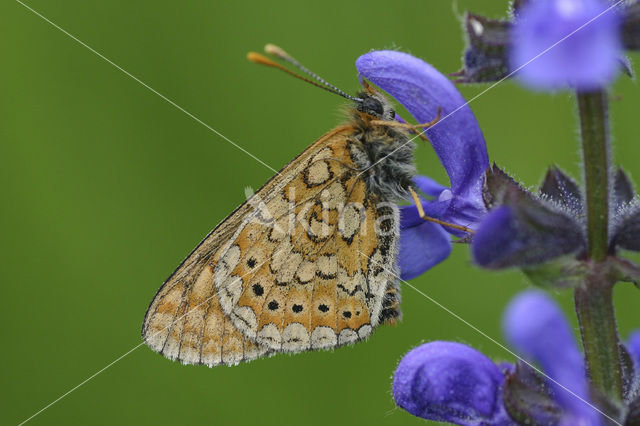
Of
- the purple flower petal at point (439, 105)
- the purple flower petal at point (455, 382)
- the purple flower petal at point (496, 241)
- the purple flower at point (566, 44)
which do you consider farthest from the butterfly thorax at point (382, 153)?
the purple flower at point (566, 44)

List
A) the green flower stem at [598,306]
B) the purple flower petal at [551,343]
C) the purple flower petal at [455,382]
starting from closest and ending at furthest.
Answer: the purple flower petal at [551,343] → the green flower stem at [598,306] → the purple flower petal at [455,382]

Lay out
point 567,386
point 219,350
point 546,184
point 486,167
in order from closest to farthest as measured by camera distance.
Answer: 1. point 567,386
2. point 546,184
3. point 486,167
4. point 219,350

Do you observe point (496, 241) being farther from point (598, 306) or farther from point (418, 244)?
point (418, 244)

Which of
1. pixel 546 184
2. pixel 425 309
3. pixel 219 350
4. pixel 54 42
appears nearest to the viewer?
pixel 546 184

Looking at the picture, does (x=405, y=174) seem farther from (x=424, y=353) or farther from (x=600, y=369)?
(x=600, y=369)

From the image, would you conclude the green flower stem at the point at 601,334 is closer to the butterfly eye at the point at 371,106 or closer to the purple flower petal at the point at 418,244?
the purple flower petal at the point at 418,244

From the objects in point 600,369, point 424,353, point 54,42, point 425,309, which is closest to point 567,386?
point 600,369

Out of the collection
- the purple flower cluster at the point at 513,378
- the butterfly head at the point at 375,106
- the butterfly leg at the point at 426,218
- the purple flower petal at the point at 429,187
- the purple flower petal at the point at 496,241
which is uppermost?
the butterfly head at the point at 375,106
